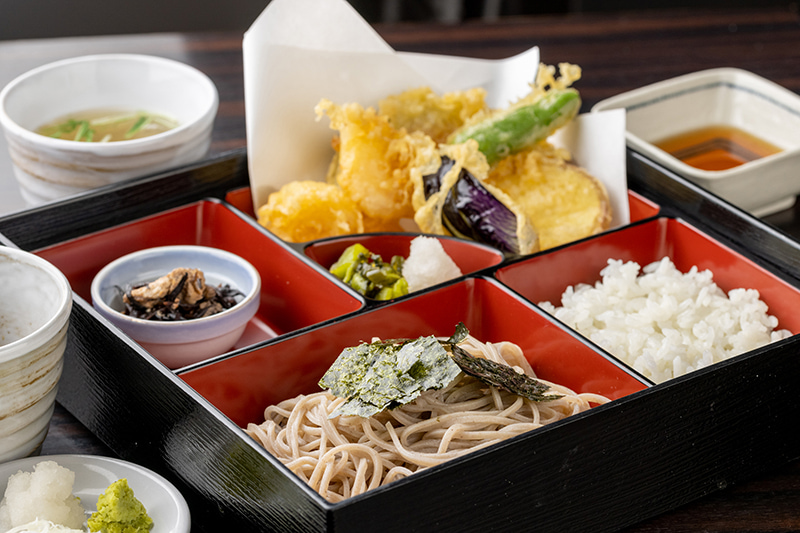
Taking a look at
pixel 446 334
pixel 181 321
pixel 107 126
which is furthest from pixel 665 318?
pixel 107 126

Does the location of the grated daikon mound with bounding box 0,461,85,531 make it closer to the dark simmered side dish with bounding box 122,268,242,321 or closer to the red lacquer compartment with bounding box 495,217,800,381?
the dark simmered side dish with bounding box 122,268,242,321

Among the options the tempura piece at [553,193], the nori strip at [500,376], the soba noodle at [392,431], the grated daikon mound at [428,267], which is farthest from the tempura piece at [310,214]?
the nori strip at [500,376]

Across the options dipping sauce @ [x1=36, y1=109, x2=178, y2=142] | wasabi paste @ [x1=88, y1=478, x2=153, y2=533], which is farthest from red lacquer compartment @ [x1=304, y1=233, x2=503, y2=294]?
wasabi paste @ [x1=88, y1=478, x2=153, y2=533]

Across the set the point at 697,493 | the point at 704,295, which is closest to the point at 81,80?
the point at 704,295

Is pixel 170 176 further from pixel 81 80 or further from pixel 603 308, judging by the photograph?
pixel 603 308

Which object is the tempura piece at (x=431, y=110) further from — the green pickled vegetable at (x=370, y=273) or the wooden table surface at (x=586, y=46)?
the wooden table surface at (x=586, y=46)

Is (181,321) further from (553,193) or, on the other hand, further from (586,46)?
(586,46)
